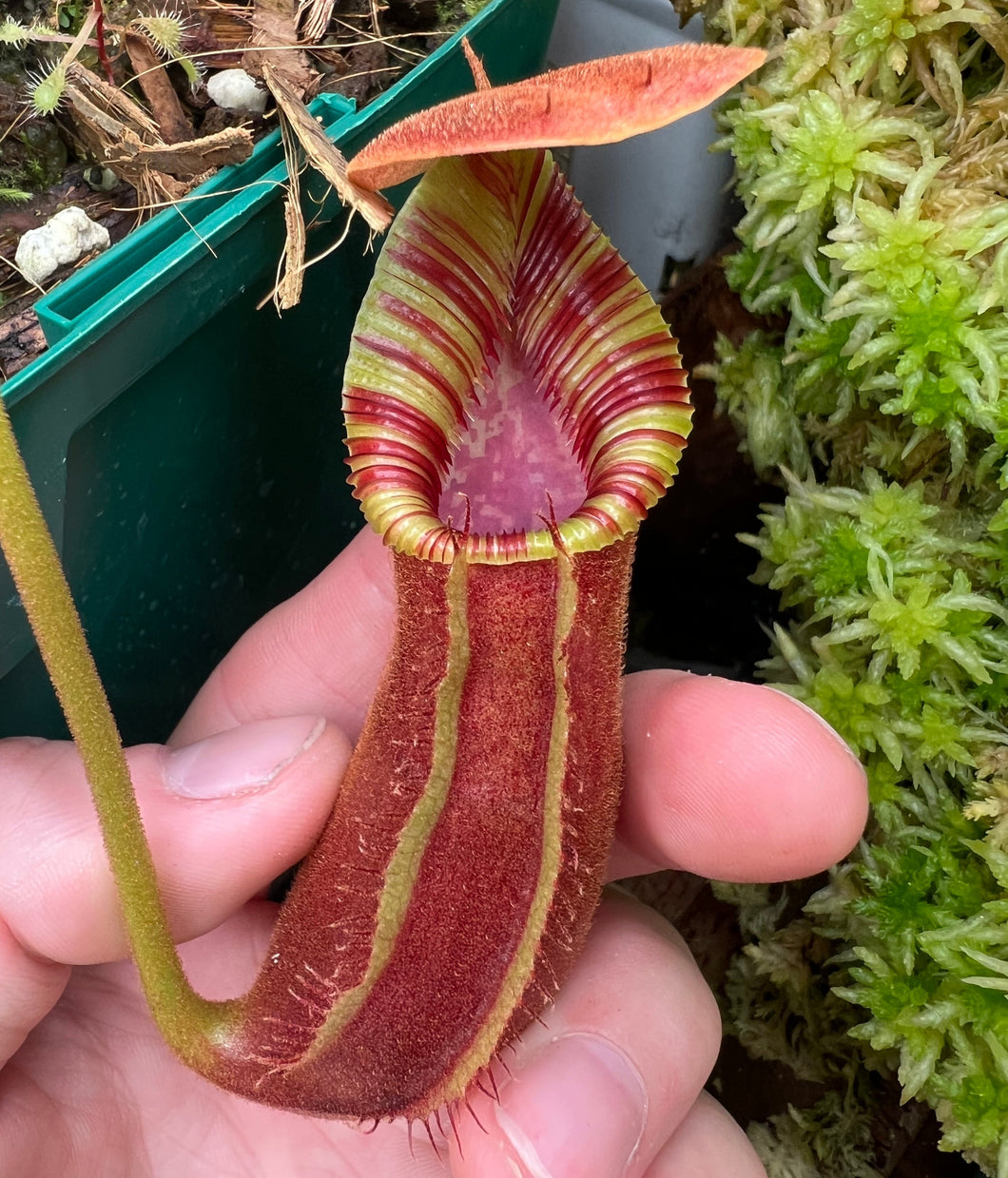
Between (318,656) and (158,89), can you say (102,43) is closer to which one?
(158,89)

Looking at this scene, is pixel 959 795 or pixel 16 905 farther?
pixel 959 795

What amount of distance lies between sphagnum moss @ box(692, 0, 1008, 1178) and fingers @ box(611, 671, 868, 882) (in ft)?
0.47

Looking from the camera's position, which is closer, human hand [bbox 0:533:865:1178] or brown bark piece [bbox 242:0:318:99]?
human hand [bbox 0:533:865:1178]

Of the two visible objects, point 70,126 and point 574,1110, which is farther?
point 70,126

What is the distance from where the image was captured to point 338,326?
1070mm

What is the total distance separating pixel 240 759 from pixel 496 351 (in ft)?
1.36

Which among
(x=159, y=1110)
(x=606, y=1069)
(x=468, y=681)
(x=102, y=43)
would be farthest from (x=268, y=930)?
(x=102, y=43)

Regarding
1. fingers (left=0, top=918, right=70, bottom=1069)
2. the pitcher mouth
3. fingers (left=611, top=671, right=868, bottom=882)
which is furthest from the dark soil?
fingers (left=611, top=671, right=868, bottom=882)

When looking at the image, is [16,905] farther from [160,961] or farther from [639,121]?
[639,121]

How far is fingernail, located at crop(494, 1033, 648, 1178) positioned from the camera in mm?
775

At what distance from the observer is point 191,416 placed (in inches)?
36.3

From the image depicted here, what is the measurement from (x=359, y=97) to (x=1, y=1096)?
100 cm

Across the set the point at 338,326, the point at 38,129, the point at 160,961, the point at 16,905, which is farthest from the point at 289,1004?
the point at 38,129

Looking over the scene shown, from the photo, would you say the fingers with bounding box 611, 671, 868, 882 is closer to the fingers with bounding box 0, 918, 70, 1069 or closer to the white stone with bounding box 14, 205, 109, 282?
the fingers with bounding box 0, 918, 70, 1069
